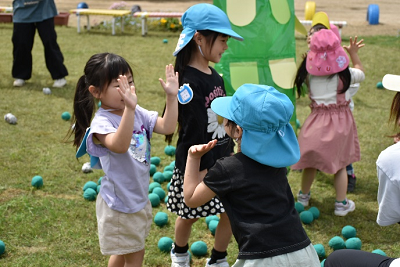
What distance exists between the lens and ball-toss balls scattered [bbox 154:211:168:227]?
172 inches

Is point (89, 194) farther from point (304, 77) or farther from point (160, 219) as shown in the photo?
point (304, 77)

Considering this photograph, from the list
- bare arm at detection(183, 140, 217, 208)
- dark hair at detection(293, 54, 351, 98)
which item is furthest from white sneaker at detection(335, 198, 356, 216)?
bare arm at detection(183, 140, 217, 208)

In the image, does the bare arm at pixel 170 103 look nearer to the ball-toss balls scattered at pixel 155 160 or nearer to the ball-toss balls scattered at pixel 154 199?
the ball-toss balls scattered at pixel 154 199

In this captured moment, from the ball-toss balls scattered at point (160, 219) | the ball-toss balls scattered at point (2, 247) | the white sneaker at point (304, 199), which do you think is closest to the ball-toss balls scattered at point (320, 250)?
the white sneaker at point (304, 199)

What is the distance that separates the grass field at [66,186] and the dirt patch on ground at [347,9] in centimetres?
527

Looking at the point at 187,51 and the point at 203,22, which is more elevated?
the point at 203,22

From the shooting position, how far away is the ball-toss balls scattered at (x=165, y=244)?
3.98m

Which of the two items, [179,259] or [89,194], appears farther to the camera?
[89,194]

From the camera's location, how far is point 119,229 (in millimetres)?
3021

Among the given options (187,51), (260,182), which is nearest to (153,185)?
(187,51)

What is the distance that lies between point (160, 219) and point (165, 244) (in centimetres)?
41

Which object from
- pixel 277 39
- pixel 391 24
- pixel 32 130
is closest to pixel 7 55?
pixel 32 130

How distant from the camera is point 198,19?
352 cm

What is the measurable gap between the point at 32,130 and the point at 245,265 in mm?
4528
